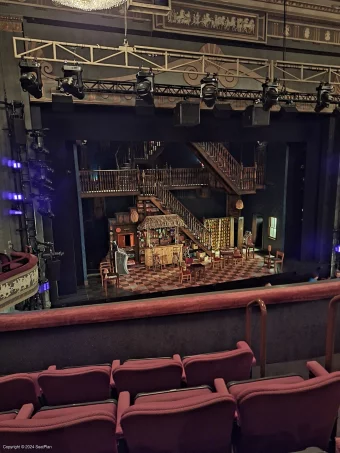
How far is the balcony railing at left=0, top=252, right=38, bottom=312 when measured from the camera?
5.28 meters

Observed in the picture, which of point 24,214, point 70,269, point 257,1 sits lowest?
point 70,269

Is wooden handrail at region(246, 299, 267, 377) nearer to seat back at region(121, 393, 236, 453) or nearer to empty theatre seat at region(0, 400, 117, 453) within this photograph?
seat back at region(121, 393, 236, 453)

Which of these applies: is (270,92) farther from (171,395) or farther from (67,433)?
(67,433)

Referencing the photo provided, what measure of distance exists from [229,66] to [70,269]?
279 inches

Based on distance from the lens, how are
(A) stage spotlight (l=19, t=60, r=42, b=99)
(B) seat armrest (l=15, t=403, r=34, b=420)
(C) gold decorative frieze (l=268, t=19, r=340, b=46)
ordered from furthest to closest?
(C) gold decorative frieze (l=268, t=19, r=340, b=46)
(A) stage spotlight (l=19, t=60, r=42, b=99)
(B) seat armrest (l=15, t=403, r=34, b=420)

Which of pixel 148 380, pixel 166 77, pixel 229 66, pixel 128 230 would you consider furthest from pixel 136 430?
pixel 128 230

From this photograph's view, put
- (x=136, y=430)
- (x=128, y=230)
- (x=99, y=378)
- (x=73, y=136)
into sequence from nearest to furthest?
(x=136, y=430), (x=99, y=378), (x=73, y=136), (x=128, y=230)

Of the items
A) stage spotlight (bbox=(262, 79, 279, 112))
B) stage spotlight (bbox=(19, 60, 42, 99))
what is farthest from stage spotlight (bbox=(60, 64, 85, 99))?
stage spotlight (bbox=(262, 79, 279, 112))

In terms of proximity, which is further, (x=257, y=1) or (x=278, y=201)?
(x=278, y=201)

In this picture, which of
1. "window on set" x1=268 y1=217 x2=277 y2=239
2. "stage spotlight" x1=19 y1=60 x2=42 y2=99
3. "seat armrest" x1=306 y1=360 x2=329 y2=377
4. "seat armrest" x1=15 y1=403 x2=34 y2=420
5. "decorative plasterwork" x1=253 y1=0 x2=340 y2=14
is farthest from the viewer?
"window on set" x1=268 y1=217 x2=277 y2=239

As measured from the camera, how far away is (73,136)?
8141mm

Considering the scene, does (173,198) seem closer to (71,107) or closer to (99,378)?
(71,107)

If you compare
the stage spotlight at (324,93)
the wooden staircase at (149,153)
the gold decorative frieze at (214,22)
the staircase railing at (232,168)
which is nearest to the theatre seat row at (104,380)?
the stage spotlight at (324,93)

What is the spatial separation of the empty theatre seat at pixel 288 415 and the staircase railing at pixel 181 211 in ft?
36.6
